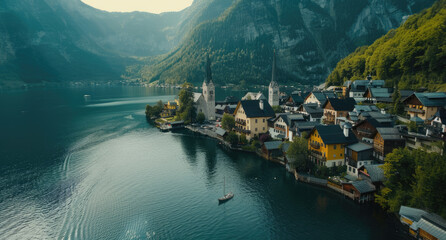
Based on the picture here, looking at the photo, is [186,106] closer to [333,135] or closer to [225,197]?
[225,197]

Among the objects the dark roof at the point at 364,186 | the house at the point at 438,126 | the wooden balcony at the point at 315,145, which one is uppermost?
the house at the point at 438,126

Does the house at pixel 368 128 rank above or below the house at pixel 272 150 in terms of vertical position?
above

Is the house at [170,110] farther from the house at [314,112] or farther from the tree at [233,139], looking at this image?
the house at [314,112]

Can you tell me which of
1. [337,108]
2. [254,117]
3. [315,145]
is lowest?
[315,145]

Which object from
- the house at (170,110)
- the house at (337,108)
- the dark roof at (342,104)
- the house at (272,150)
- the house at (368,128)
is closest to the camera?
the house at (368,128)

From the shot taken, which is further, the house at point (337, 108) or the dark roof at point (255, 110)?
the dark roof at point (255, 110)

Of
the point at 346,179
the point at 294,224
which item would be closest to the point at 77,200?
the point at 294,224

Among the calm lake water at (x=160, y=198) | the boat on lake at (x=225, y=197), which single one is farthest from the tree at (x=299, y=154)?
the boat on lake at (x=225, y=197)

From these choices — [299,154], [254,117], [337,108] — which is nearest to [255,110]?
[254,117]

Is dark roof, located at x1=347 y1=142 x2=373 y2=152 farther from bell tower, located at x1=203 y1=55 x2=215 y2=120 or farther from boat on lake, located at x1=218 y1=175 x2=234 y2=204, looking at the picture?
bell tower, located at x1=203 y1=55 x2=215 y2=120
